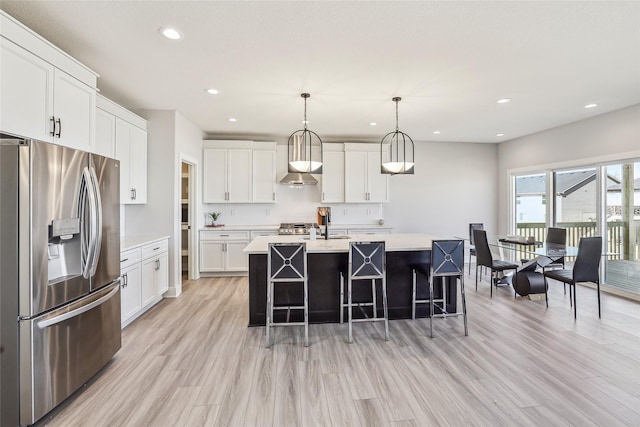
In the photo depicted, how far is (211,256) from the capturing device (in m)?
5.29

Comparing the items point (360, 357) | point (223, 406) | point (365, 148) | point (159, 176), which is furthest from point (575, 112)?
point (159, 176)

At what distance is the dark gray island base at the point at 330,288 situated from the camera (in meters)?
3.24

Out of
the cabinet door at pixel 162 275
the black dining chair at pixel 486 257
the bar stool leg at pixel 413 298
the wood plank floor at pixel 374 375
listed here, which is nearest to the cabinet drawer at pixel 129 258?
the cabinet door at pixel 162 275

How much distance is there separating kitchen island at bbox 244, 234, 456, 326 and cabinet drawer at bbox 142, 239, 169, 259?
4.29 ft

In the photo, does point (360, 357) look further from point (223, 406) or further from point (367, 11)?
point (367, 11)

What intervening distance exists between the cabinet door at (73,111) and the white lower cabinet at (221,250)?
2.88m

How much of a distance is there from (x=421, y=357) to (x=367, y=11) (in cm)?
280

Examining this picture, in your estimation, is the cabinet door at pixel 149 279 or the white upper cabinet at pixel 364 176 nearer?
the cabinet door at pixel 149 279

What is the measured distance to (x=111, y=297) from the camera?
7.76 feet

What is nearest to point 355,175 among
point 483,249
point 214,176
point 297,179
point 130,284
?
point 297,179

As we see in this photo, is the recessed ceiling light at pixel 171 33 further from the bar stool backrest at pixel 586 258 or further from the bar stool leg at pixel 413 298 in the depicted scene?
the bar stool backrest at pixel 586 258

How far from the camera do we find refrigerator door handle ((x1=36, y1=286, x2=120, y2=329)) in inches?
70.0

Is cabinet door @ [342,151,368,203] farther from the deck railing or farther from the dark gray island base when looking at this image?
the deck railing

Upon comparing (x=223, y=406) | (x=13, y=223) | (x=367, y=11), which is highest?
(x=367, y=11)
